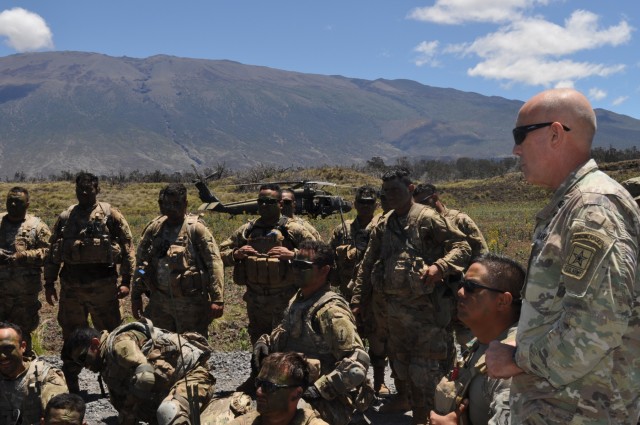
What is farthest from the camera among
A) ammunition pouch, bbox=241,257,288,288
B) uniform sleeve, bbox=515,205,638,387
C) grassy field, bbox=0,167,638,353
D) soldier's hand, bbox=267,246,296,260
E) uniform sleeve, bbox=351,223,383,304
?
Result: grassy field, bbox=0,167,638,353

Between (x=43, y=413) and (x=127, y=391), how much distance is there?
685mm

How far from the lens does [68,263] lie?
7637 mm

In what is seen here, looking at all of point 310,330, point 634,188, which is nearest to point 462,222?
point 634,188

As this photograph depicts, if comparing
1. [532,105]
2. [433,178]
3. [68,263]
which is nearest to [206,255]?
[68,263]

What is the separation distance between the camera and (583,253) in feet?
7.41

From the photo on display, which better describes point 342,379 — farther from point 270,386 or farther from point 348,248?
point 348,248

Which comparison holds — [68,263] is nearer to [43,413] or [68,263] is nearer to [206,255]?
[206,255]

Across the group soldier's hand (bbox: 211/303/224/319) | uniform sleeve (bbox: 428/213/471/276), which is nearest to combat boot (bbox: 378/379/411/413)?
uniform sleeve (bbox: 428/213/471/276)

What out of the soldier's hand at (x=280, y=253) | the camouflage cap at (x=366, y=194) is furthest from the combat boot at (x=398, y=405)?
the camouflage cap at (x=366, y=194)

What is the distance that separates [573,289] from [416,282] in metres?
3.64

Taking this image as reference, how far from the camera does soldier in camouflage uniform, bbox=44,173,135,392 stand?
7.55 meters

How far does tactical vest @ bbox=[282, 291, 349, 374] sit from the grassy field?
4.57 meters

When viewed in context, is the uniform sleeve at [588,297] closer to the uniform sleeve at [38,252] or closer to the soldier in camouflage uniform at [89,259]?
the soldier in camouflage uniform at [89,259]

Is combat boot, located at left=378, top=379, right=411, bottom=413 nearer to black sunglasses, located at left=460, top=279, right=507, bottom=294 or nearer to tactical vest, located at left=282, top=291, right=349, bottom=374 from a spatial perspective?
tactical vest, located at left=282, top=291, right=349, bottom=374
